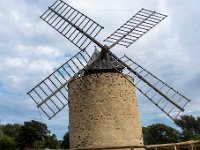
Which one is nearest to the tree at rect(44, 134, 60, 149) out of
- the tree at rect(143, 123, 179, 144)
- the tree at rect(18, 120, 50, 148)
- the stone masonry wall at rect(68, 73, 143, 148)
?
the tree at rect(18, 120, 50, 148)

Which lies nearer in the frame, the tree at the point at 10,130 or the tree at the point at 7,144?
the tree at the point at 7,144

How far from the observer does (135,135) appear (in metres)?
11.5

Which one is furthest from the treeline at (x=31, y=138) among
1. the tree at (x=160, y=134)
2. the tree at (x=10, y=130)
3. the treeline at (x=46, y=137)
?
the tree at (x=10, y=130)

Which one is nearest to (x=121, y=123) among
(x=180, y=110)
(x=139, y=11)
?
(x=180, y=110)

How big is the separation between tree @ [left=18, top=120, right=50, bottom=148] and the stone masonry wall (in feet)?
104

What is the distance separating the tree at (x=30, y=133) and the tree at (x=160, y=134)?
1342 cm

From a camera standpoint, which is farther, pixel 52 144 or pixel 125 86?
pixel 52 144

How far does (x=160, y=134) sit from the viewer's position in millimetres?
40094

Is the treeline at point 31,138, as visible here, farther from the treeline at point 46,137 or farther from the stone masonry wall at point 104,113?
the stone masonry wall at point 104,113

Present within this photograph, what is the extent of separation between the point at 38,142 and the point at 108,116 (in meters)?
35.4

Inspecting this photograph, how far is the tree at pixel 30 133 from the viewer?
41875 mm

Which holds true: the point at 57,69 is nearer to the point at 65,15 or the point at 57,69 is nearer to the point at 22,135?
the point at 65,15

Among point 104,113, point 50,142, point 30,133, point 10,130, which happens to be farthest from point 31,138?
point 104,113

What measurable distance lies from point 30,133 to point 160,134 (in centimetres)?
1580
